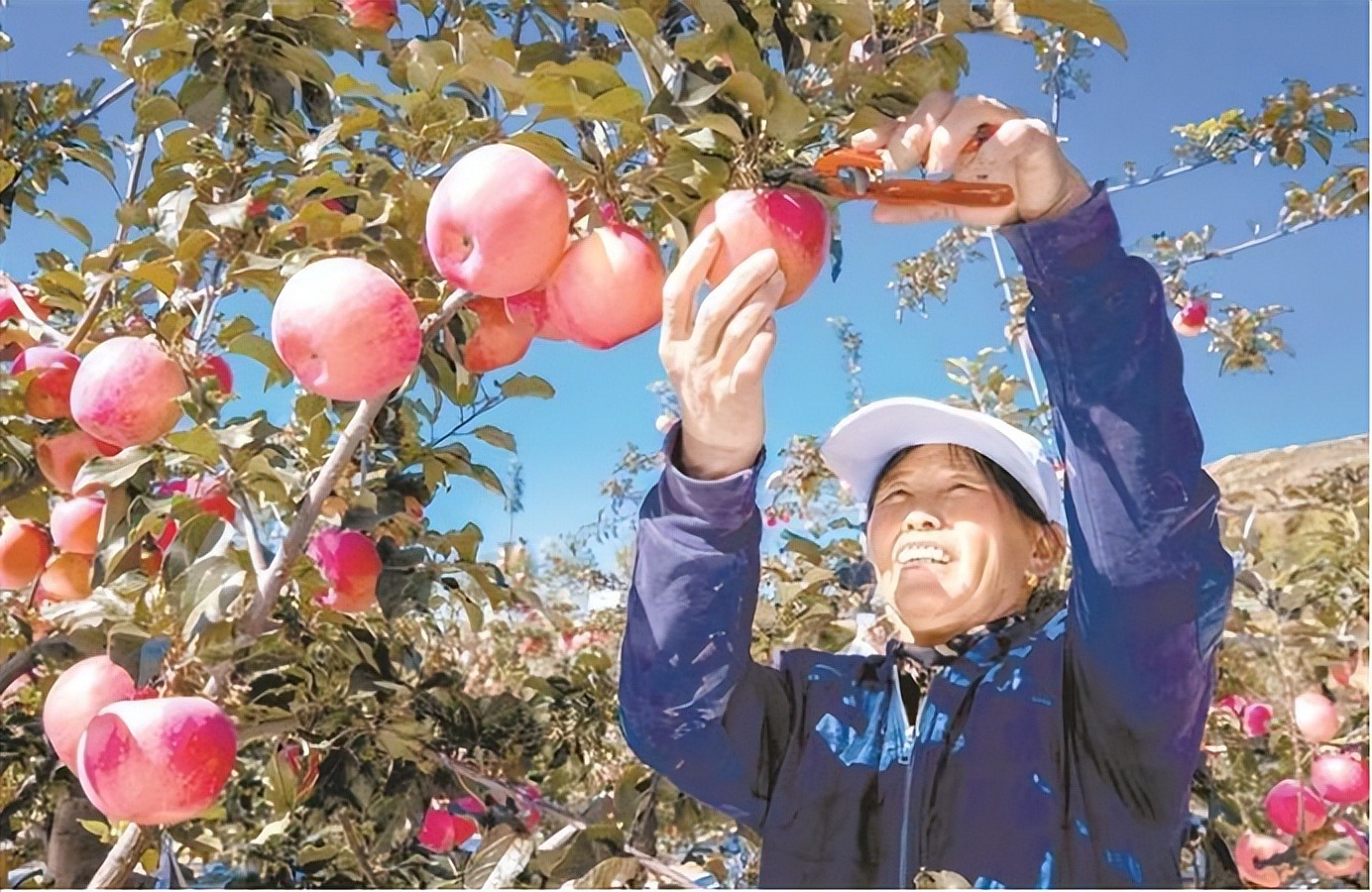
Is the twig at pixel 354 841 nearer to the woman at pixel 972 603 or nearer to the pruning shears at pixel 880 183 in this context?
the woman at pixel 972 603

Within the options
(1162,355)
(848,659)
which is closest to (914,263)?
(848,659)

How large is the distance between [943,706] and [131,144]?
1.24 m

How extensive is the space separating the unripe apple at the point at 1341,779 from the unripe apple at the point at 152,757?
1825mm

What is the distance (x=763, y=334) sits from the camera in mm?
730

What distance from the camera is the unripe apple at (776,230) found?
0.73m

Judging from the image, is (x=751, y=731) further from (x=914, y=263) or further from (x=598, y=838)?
(x=914, y=263)

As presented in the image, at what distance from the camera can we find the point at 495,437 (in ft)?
4.04

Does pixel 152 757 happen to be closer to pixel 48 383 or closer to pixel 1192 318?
pixel 48 383

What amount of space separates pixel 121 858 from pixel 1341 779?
1.89 metres

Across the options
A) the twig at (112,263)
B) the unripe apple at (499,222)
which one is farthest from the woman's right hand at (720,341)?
the twig at (112,263)

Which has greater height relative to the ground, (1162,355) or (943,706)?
(1162,355)

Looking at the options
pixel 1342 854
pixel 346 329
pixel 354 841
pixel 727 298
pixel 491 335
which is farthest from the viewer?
pixel 1342 854

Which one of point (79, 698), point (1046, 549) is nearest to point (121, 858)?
point (79, 698)

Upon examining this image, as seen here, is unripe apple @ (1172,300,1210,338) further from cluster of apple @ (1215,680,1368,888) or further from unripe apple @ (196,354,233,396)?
unripe apple @ (196,354,233,396)
